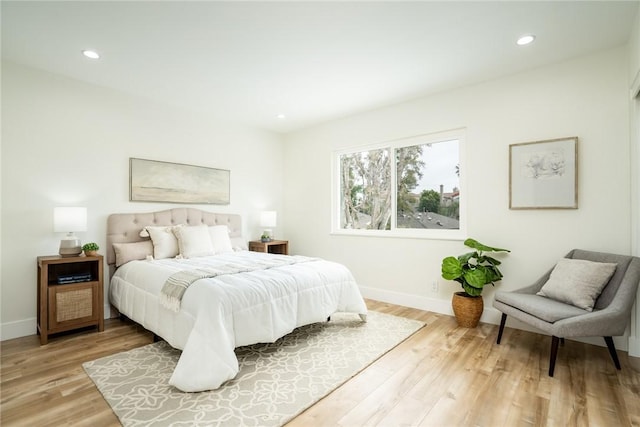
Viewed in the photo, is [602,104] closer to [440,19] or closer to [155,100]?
[440,19]

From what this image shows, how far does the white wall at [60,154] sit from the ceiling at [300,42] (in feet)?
0.77

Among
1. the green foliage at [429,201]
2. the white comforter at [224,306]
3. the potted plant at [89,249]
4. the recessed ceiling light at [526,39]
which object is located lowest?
the white comforter at [224,306]

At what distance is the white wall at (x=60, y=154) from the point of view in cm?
299

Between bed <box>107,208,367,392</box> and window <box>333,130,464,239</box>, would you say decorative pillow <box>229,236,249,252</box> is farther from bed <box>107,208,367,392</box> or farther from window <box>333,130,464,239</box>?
window <box>333,130,464,239</box>

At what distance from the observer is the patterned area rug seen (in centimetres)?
178

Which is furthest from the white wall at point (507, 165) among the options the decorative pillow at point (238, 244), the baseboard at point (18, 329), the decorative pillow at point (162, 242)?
the baseboard at point (18, 329)

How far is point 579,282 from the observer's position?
8.21 feet

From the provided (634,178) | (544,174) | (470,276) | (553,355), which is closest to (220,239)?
(470,276)

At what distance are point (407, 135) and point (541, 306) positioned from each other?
8.05ft

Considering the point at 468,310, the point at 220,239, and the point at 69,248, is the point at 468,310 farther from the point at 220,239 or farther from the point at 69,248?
the point at 69,248

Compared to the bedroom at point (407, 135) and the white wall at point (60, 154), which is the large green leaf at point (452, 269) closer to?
the bedroom at point (407, 135)

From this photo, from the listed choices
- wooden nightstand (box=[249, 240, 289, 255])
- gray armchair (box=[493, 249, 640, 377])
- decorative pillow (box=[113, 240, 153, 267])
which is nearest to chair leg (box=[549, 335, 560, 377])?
gray armchair (box=[493, 249, 640, 377])

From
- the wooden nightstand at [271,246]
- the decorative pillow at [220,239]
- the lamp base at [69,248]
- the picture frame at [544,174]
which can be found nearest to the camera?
the picture frame at [544,174]

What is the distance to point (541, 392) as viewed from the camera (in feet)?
6.72
